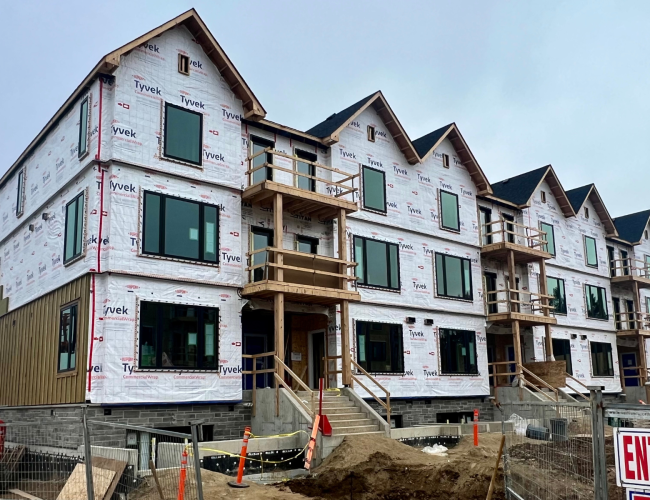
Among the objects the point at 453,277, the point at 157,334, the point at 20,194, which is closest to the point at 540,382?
the point at 453,277

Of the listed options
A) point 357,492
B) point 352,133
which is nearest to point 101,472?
point 357,492

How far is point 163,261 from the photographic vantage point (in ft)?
64.6

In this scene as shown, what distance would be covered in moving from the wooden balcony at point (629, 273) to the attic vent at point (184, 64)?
2749cm

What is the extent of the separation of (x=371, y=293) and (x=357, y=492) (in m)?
10.3

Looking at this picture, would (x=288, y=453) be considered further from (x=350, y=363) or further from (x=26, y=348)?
(x=26, y=348)

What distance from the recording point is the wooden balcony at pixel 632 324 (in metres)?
37.7

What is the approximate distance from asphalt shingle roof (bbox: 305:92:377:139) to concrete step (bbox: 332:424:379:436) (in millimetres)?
10569

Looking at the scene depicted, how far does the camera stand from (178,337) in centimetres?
1961

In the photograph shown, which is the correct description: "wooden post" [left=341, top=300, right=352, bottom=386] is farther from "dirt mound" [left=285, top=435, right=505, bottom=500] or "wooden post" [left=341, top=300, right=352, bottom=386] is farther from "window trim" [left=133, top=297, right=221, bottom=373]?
"dirt mound" [left=285, top=435, right=505, bottom=500]

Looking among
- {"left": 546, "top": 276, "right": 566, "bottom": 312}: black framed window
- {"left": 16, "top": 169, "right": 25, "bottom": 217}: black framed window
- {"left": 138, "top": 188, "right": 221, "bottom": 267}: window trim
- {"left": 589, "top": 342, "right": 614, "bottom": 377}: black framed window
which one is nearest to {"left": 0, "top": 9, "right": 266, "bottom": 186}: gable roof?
{"left": 16, "top": 169, "right": 25, "bottom": 217}: black framed window

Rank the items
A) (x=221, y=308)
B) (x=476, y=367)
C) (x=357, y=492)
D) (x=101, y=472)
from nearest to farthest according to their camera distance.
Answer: (x=101, y=472) → (x=357, y=492) → (x=221, y=308) → (x=476, y=367)

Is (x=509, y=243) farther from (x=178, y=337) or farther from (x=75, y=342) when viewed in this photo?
(x=75, y=342)

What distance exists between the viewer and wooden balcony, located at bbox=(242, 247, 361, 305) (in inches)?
815

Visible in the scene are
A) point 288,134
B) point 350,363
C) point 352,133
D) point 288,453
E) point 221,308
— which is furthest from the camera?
point 352,133
